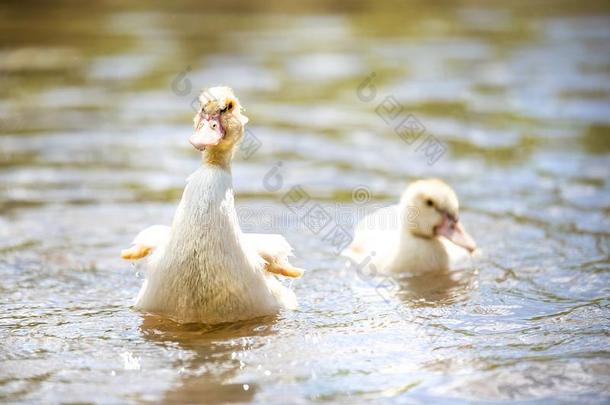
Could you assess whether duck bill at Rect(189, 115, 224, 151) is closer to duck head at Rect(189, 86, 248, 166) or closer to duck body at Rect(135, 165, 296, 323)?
duck head at Rect(189, 86, 248, 166)

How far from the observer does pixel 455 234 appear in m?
8.66

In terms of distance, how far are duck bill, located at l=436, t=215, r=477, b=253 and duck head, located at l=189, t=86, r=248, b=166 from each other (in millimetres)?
2601

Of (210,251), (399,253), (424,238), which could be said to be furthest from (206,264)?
(424,238)

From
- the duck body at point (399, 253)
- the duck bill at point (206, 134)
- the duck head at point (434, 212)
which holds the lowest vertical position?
the duck body at point (399, 253)

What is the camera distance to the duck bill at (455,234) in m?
8.51

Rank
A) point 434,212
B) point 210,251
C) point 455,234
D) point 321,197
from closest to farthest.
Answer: point 210,251, point 455,234, point 434,212, point 321,197

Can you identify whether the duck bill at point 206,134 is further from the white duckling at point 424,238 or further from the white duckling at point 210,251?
the white duckling at point 424,238

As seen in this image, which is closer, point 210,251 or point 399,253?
point 210,251

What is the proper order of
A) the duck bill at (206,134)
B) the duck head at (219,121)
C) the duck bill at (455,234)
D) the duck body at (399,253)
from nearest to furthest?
1. the duck bill at (206,134)
2. the duck head at (219,121)
3. the duck bill at (455,234)
4. the duck body at (399,253)

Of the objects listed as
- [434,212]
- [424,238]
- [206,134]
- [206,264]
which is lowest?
[206,264]

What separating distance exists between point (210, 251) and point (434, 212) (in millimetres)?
2811

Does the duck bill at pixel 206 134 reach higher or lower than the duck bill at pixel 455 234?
higher

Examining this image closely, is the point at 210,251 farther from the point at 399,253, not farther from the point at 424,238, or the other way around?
the point at 424,238

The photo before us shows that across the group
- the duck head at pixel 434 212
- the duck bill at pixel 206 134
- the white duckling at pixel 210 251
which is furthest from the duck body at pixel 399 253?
the duck bill at pixel 206 134
